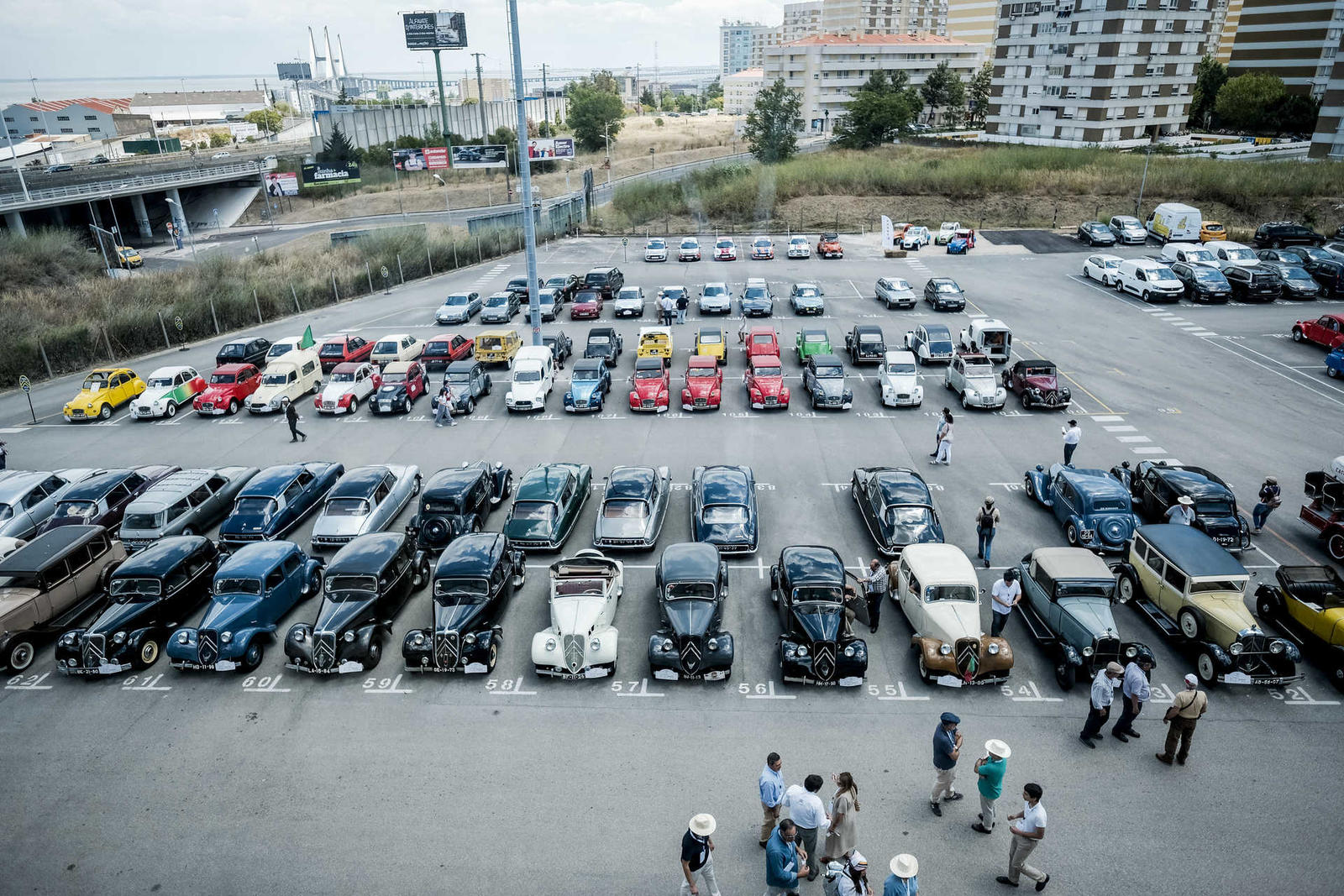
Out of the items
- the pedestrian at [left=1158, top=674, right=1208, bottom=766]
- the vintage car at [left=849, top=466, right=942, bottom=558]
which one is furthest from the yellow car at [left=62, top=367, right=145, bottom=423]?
the pedestrian at [left=1158, top=674, right=1208, bottom=766]

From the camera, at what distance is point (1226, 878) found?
10211mm

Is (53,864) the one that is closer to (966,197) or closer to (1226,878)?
(1226,878)

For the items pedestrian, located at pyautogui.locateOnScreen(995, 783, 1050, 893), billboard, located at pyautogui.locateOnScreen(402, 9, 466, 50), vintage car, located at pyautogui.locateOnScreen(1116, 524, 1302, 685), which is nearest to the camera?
pedestrian, located at pyautogui.locateOnScreen(995, 783, 1050, 893)

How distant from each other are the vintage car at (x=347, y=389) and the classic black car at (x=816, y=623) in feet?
61.3

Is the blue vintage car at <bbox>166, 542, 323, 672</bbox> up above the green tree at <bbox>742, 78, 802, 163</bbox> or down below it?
below

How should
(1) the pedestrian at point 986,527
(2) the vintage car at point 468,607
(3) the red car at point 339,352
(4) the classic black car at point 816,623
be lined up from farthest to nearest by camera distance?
(3) the red car at point 339,352 < (1) the pedestrian at point 986,527 < (2) the vintage car at point 468,607 < (4) the classic black car at point 816,623

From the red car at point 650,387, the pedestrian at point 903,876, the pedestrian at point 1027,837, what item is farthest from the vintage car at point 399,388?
the pedestrian at point 903,876

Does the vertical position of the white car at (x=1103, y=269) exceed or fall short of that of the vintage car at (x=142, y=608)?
it exceeds it

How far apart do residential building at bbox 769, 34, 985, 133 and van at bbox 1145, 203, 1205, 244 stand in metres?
→ 74.2

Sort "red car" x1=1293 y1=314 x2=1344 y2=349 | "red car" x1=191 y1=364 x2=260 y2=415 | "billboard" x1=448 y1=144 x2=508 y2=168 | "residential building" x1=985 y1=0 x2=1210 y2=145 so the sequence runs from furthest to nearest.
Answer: "residential building" x1=985 y1=0 x2=1210 y2=145 → "billboard" x1=448 y1=144 x2=508 y2=168 → "red car" x1=1293 y1=314 x2=1344 y2=349 → "red car" x1=191 y1=364 x2=260 y2=415

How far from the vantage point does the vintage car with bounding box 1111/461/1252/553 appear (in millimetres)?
17609

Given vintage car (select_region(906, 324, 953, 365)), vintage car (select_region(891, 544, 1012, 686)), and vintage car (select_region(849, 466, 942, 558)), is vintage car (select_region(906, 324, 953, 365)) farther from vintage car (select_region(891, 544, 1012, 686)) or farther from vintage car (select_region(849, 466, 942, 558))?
vintage car (select_region(891, 544, 1012, 686))

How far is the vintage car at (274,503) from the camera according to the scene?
18.9 m

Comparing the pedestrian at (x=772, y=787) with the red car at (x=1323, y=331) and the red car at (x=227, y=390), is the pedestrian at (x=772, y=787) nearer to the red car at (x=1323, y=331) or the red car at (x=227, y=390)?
the red car at (x=227, y=390)
